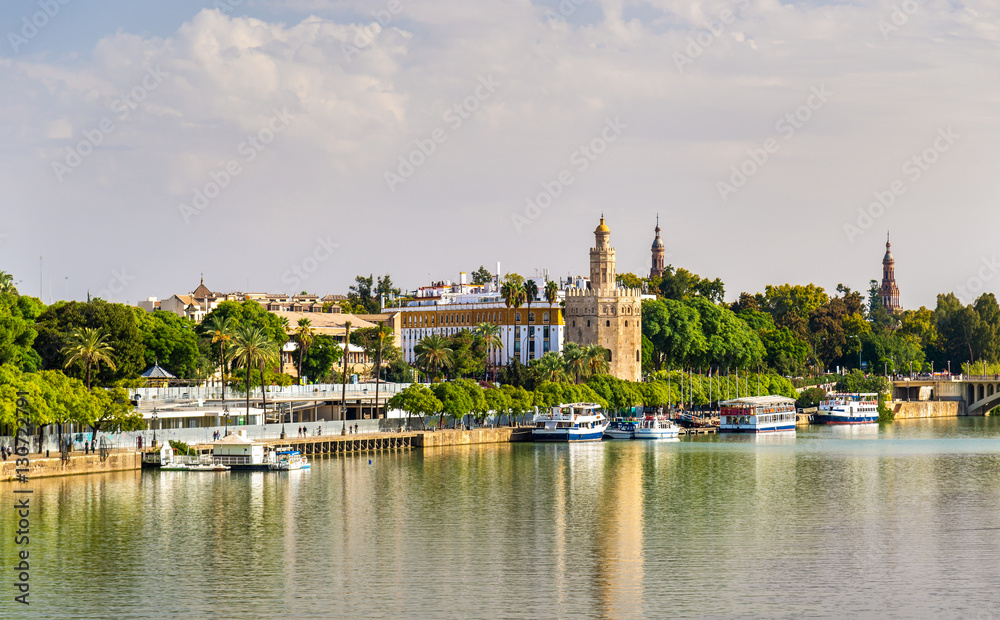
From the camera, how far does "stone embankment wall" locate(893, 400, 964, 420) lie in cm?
17575

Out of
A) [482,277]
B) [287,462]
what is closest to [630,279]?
[482,277]

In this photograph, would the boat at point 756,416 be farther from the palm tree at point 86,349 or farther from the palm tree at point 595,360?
the palm tree at point 86,349

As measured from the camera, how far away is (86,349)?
3019 inches

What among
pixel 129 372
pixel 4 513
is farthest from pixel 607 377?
pixel 4 513

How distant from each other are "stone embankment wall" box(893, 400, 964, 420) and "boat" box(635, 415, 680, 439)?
213 ft

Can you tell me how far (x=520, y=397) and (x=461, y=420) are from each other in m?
6.41

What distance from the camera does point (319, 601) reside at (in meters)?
40.6

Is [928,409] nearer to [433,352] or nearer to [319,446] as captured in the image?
[433,352]

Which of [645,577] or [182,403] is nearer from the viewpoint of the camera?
[645,577]

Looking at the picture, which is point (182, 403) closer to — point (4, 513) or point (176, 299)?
point (4, 513)

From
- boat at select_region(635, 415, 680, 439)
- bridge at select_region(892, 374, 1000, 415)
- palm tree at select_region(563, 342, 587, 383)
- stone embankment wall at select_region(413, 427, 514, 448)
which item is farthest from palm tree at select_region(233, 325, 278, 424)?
bridge at select_region(892, 374, 1000, 415)

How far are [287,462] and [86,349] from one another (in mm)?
13167

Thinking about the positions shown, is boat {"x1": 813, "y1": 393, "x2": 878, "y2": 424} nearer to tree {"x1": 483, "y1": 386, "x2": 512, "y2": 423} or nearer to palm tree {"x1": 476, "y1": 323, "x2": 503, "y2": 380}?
palm tree {"x1": 476, "y1": 323, "x2": 503, "y2": 380}

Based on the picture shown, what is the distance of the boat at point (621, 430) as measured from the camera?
388 feet
